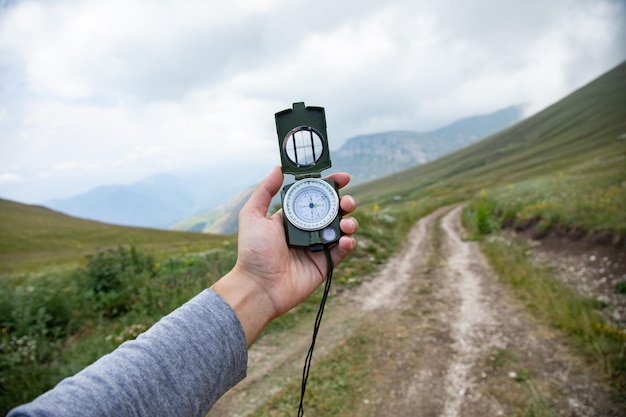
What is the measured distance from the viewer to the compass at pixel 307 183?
3.03 m

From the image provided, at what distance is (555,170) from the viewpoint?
6419 centimetres

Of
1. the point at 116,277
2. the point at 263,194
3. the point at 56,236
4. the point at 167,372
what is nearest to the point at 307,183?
the point at 263,194

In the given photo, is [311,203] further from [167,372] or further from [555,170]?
[555,170]

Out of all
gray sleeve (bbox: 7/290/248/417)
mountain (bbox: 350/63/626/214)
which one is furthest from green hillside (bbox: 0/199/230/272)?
gray sleeve (bbox: 7/290/248/417)

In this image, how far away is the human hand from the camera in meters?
2.59

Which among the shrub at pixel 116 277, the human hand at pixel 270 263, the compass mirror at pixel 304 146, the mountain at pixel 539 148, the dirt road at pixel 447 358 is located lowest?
the dirt road at pixel 447 358

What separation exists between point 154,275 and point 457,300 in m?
8.59

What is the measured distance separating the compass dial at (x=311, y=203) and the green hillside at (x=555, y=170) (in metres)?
10.9

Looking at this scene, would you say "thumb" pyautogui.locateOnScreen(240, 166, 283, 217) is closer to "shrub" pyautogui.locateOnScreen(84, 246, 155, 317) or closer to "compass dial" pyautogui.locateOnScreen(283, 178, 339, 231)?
"compass dial" pyautogui.locateOnScreen(283, 178, 339, 231)

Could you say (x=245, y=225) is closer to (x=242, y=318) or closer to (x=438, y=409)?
(x=242, y=318)

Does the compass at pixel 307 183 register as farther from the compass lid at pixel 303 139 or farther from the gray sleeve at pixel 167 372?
the gray sleeve at pixel 167 372

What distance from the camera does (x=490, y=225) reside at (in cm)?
1888

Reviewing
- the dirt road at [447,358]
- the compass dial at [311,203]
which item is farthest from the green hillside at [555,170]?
the compass dial at [311,203]

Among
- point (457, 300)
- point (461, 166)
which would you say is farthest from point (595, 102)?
point (457, 300)
